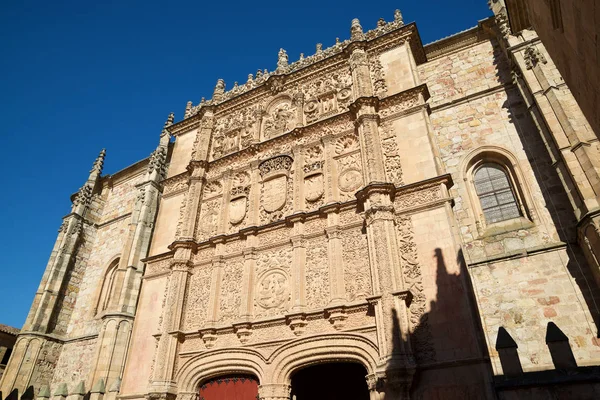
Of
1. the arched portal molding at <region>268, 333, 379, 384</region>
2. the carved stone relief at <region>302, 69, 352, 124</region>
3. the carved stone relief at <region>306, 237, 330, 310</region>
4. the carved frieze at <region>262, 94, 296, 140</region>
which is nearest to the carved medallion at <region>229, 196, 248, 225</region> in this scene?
the carved frieze at <region>262, 94, 296, 140</region>

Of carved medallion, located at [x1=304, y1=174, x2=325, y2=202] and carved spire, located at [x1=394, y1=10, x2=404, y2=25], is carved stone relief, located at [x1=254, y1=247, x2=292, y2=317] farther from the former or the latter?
carved spire, located at [x1=394, y1=10, x2=404, y2=25]

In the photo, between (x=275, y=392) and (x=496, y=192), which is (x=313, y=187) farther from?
(x=275, y=392)

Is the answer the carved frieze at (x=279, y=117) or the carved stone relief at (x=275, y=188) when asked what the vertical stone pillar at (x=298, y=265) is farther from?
the carved frieze at (x=279, y=117)

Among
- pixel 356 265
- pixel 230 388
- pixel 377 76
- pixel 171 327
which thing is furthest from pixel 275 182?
pixel 230 388

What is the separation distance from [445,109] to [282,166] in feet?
18.7

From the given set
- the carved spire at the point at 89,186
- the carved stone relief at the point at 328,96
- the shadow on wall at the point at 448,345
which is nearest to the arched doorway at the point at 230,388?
the shadow on wall at the point at 448,345

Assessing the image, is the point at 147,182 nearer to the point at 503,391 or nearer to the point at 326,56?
the point at 326,56

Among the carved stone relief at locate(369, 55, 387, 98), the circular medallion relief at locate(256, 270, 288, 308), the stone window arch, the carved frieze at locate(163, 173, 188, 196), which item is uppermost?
the carved stone relief at locate(369, 55, 387, 98)

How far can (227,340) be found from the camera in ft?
34.7

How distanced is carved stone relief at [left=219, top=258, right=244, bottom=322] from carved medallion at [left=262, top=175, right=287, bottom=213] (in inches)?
74.0

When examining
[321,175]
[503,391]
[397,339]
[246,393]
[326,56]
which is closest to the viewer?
[503,391]

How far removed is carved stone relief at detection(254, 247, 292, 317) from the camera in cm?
1037

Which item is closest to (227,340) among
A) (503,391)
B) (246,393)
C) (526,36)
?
(246,393)

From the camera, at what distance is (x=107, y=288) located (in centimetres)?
1736
